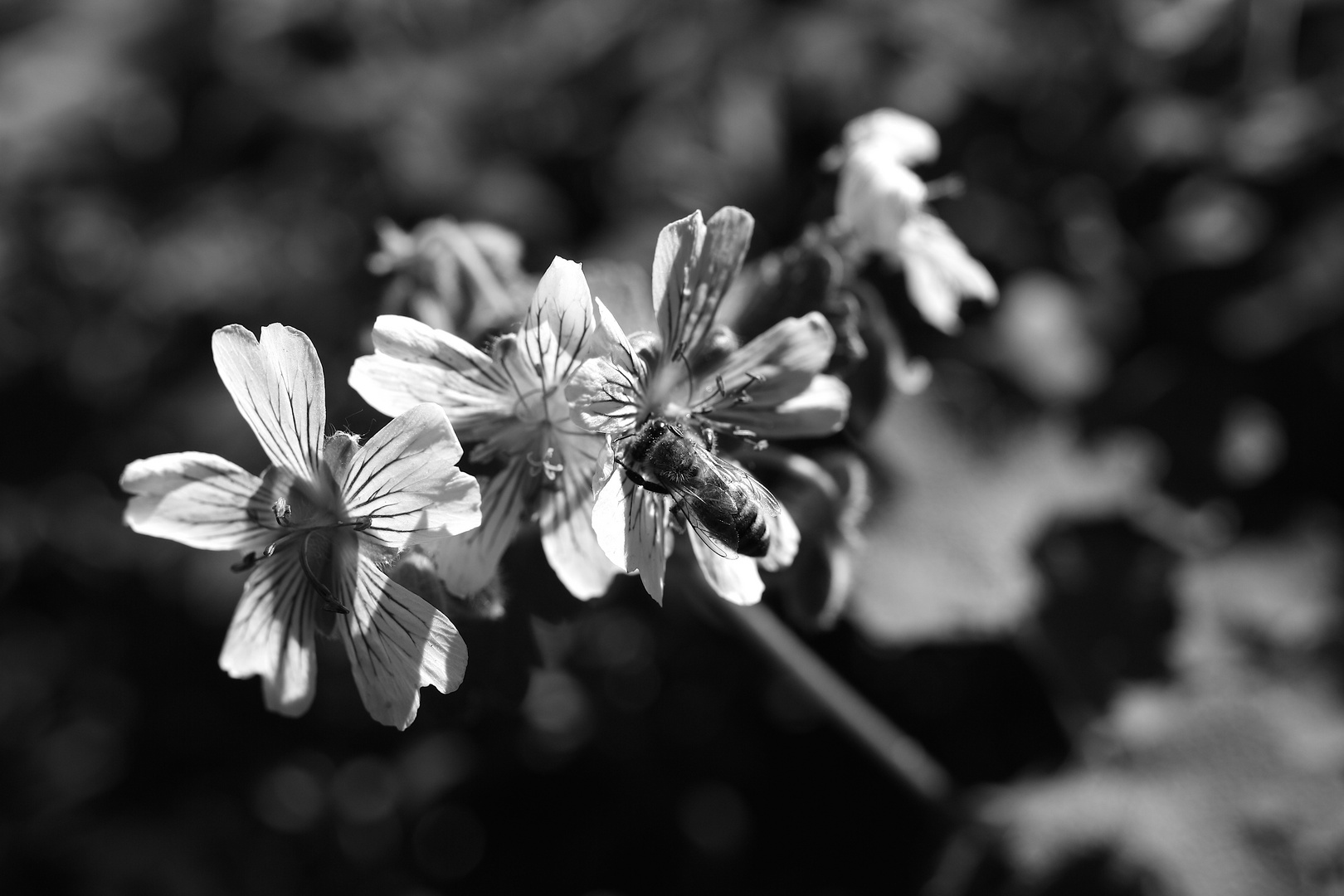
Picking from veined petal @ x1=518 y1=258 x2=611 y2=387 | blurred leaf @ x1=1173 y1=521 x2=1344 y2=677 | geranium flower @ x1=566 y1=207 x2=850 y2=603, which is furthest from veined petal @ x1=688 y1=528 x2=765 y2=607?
blurred leaf @ x1=1173 y1=521 x2=1344 y2=677

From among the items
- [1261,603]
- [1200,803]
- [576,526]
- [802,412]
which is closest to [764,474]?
[802,412]

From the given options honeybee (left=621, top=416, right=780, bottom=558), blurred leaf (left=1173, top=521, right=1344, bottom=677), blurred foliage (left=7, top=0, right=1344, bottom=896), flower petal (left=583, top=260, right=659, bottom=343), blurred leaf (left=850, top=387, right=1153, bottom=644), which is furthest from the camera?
blurred leaf (left=1173, top=521, right=1344, bottom=677)

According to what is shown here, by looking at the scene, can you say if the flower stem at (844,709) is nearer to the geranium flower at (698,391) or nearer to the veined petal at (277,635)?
the geranium flower at (698,391)

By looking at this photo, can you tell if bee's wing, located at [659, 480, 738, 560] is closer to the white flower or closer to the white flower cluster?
the white flower cluster

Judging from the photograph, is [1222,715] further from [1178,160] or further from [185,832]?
[185,832]

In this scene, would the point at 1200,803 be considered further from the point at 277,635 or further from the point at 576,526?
the point at 277,635
